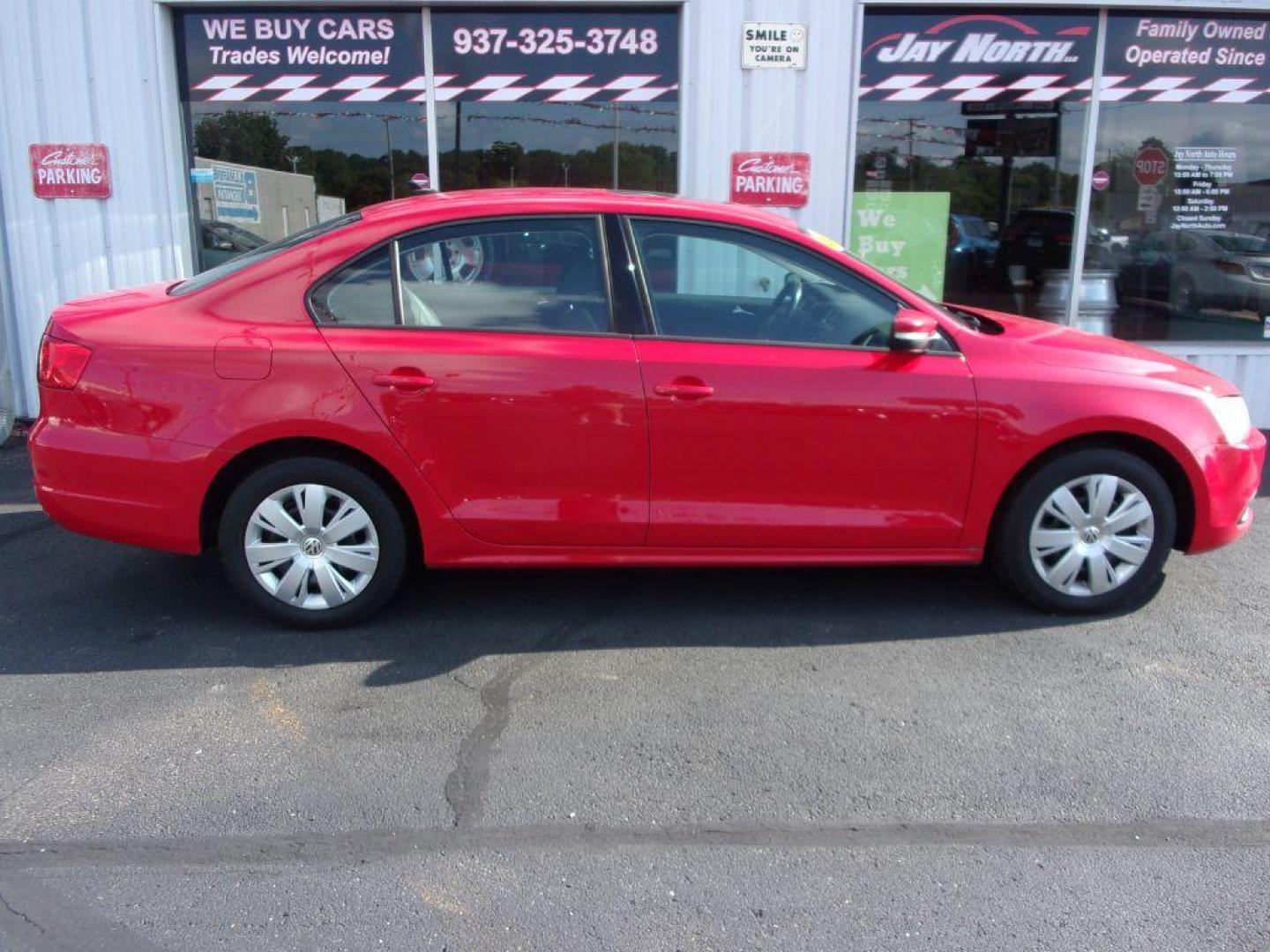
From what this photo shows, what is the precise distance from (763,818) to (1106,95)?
667 centimetres

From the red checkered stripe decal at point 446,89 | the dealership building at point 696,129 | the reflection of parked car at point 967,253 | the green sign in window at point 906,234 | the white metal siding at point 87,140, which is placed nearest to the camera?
the white metal siding at point 87,140

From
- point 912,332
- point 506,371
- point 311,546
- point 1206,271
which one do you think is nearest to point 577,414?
point 506,371

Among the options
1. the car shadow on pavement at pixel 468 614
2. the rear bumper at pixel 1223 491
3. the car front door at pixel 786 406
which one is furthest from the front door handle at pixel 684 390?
the rear bumper at pixel 1223 491

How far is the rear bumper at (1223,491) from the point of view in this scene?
4.43 metres

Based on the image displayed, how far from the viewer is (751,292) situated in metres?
4.40

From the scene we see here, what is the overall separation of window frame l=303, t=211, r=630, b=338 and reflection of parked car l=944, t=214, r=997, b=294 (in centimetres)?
445

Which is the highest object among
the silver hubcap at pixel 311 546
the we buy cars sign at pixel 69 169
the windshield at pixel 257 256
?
the we buy cars sign at pixel 69 169

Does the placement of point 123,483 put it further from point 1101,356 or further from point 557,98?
point 557,98

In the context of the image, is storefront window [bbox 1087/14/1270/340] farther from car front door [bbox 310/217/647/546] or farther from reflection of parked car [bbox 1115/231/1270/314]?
car front door [bbox 310/217/647/546]

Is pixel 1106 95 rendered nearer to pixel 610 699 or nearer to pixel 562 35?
pixel 562 35

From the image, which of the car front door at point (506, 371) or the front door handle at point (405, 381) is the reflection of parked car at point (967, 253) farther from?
the front door handle at point (405, 381)

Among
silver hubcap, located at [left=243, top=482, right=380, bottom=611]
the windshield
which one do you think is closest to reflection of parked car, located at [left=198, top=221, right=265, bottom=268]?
the windshield

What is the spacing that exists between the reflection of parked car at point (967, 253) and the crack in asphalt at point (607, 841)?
552cm

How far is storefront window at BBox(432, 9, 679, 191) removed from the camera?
760cm
